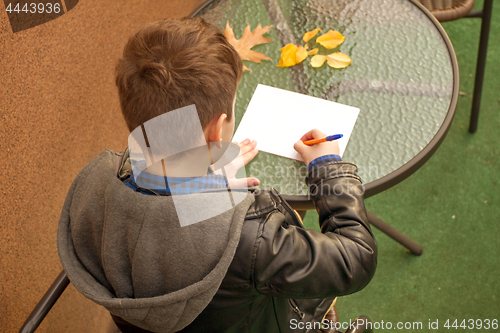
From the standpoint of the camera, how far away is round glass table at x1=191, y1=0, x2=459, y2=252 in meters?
0.96

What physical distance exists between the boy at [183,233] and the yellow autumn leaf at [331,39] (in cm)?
48

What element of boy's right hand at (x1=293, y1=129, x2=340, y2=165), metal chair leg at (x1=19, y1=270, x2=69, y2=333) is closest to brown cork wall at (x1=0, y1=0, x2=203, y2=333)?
metal chair leg at (x1=19, y1=270, x2=69, y2=333)

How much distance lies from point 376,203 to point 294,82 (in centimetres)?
82

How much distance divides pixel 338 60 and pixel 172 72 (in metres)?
0.62

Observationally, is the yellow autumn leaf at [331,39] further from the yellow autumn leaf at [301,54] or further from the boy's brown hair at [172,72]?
the boy's brown hair at [172,72]

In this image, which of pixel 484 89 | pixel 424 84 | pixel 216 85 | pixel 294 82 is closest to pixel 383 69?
pixel 424 84

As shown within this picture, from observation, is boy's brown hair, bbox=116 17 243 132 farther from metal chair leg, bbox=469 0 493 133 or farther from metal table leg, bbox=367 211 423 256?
metal chair leg, bbox=469 0 493 133

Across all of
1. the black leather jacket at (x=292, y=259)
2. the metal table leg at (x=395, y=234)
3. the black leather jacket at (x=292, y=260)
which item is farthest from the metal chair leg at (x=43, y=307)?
the metal table leg at (x=395, y=234)

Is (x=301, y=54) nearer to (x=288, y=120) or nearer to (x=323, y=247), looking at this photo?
(x=288, y=120)

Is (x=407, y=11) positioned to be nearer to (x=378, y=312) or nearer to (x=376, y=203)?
(x=376, y=203)

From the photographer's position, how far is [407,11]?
1.21 metres

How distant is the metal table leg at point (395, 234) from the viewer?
148 cm

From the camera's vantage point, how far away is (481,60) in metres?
1.66

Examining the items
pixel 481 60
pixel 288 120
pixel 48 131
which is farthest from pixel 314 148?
pixel 481 60
